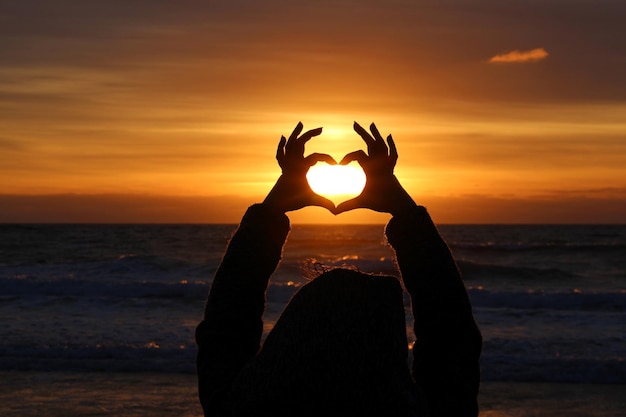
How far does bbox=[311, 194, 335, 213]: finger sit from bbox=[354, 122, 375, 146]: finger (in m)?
0.16

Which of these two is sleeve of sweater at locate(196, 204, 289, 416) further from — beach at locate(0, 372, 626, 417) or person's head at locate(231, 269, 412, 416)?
beach at locate(0, 372, 626, 417)

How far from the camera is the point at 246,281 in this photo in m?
1.80

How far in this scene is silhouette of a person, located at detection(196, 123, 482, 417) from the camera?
1.55 metres

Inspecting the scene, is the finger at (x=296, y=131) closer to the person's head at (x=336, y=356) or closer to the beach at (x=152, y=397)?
the person's head at (x=336, y=356)

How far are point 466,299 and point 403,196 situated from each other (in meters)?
0.29

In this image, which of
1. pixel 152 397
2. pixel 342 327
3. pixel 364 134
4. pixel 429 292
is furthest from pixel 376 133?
pixel 152 397

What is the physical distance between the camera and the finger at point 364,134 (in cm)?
181

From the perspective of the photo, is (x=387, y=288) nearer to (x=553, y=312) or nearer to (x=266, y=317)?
(x=266, y=317)

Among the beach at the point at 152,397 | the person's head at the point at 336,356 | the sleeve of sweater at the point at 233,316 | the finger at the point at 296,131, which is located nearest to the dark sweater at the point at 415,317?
the sleeve of sweater at the point at 233,316

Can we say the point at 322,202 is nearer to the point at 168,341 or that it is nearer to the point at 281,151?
the point at 281,151

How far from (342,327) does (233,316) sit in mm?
315

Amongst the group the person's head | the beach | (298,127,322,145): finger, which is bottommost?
the beach

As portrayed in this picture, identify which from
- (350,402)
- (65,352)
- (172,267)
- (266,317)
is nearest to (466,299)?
(350,402)

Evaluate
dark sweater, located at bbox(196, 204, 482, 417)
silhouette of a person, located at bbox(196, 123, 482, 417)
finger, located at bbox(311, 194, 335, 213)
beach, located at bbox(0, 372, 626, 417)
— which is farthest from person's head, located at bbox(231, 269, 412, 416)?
beach, located at bbox(0, 372, 626, 417)
